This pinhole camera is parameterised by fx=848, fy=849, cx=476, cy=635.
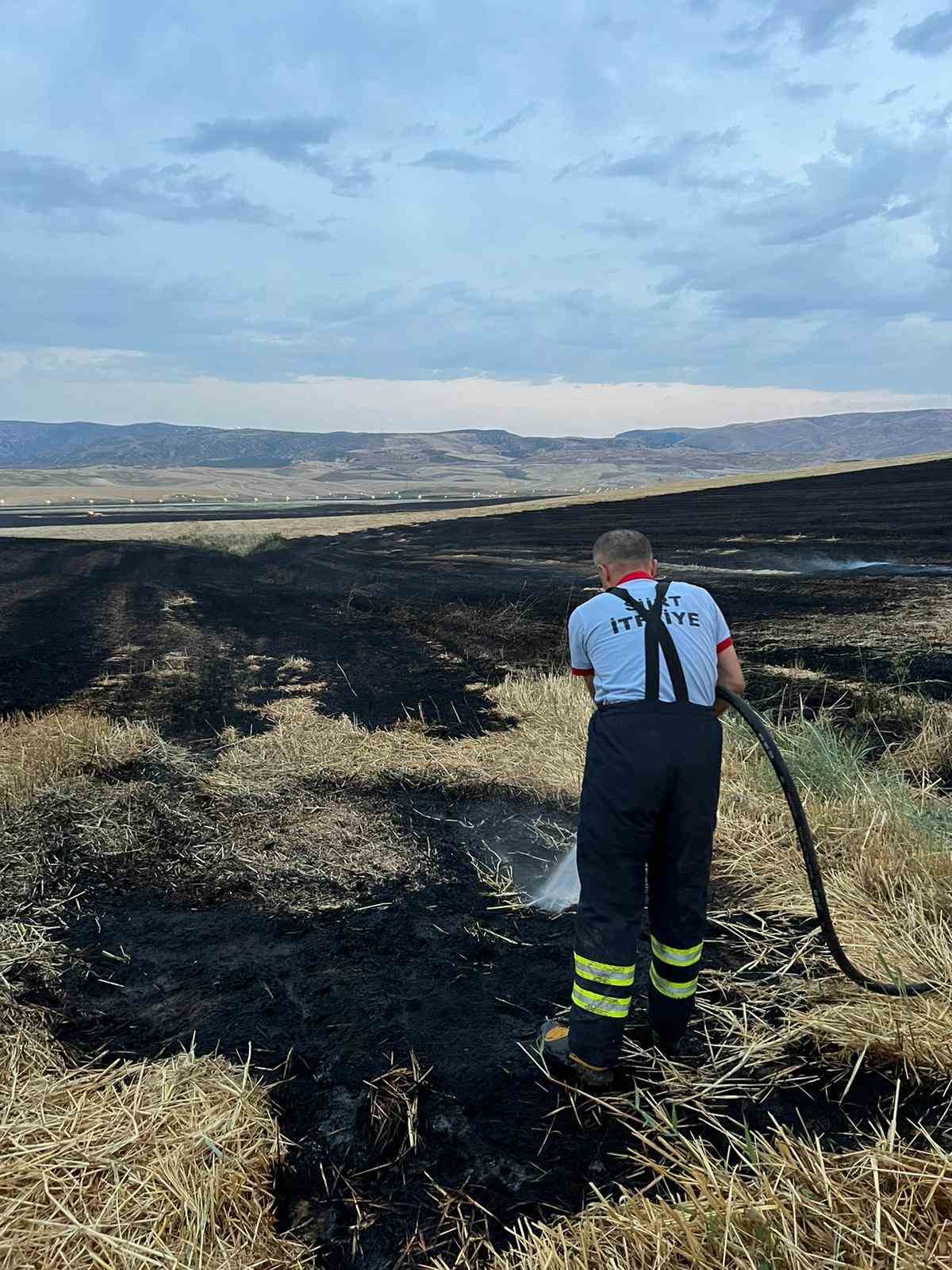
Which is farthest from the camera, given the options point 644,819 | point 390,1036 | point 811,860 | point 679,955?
point 390,1036

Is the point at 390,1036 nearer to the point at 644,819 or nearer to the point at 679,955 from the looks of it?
the point at 679,955

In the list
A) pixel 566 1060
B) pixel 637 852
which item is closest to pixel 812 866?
pixel 637 852

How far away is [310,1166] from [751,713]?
7.84 feet

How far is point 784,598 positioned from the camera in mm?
15250

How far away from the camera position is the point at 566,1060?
342 centimetres

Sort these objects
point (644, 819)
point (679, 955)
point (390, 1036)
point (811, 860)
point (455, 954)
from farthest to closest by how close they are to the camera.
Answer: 1. point (455, 954)
2. point (390, 1036)
3. point (811, 860)
4. point (679, 955)
5. point (644, 819)

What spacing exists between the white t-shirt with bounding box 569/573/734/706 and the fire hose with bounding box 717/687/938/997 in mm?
175

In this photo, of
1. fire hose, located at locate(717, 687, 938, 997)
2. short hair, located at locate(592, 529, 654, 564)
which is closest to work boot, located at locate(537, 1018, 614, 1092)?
fire hose, located at locate(717, 687, 938, 997)

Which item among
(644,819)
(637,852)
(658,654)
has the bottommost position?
(637,852)

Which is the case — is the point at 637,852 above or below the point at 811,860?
above

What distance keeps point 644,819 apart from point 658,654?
2.10 feet

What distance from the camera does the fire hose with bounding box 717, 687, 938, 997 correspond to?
3377mm

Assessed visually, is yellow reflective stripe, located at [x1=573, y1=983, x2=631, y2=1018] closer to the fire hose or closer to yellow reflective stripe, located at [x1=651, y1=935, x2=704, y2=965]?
yellow reflective stripe, located at [x1=651, y1=935, x2=704, y2=965]

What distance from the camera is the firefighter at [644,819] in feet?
10.6
